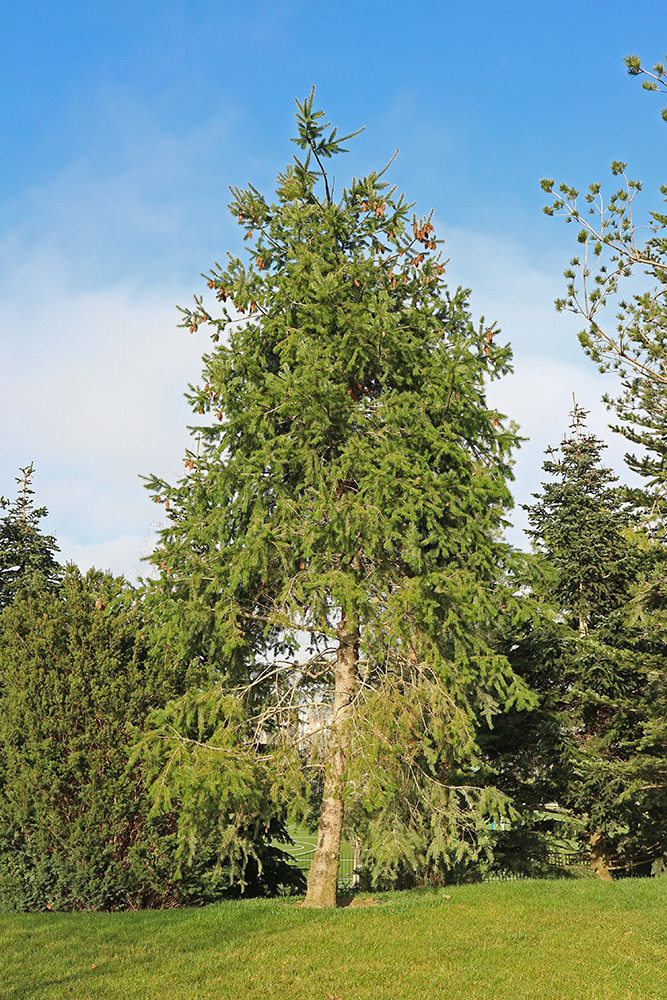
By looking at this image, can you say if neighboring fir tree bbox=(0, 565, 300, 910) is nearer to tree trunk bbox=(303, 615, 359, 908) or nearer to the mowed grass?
the mowed grass

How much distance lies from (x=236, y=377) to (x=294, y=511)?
243 centimetres

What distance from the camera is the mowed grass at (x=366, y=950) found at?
22.3ft

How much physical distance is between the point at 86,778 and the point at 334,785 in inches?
142

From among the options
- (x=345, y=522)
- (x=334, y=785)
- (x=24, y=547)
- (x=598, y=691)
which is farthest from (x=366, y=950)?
(x=24, y=547)

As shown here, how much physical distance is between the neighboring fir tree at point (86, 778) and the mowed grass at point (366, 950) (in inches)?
30.0

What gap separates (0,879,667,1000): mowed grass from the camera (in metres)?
6.80

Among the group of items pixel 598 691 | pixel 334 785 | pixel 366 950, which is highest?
pixel 598 691

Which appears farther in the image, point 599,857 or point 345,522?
point 599,857

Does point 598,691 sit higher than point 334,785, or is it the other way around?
point 598,691

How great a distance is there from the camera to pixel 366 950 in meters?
7.97

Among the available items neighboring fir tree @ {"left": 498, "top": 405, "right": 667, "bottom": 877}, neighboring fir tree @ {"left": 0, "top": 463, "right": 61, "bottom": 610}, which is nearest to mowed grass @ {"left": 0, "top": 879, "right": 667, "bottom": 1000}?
neighboring fir tree @ {"left": 498, "top": 405, "right": 667, "bottom": 877}

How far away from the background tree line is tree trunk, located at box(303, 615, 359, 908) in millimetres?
36

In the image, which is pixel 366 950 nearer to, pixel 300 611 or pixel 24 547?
pixel 300 611

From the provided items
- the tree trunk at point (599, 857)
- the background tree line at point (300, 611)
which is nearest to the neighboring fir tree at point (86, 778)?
the background tree line at point (300, 611)
